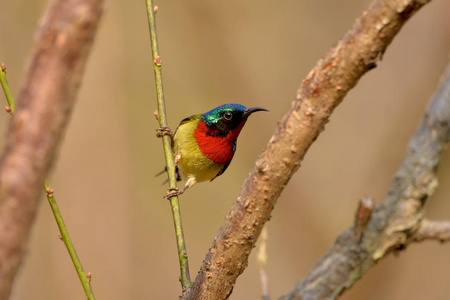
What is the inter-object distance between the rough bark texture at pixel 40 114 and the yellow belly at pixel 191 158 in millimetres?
3147

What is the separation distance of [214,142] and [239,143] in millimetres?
2623

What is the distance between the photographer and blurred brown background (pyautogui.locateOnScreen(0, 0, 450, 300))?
534 cm

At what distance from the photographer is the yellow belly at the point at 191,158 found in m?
4.34

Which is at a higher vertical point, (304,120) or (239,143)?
(239,143)

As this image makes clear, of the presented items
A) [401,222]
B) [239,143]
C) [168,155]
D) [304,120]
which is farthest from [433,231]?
[239,143]

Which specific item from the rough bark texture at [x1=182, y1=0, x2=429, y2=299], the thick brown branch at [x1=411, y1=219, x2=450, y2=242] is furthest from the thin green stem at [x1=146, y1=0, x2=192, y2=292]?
the thick brown branch at [x1=411, y1=219, x2=450, y2=242]

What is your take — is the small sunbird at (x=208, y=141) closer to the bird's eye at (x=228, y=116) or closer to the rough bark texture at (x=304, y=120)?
the bird's eye at (x=228, y=116)

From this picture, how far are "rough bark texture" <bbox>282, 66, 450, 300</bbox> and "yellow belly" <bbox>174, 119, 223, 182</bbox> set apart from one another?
222 centimetres

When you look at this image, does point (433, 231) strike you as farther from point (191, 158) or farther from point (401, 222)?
point (191, 158)

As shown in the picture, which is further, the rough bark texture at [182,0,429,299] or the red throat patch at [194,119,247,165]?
the red throat patch at [194,119,247,165]

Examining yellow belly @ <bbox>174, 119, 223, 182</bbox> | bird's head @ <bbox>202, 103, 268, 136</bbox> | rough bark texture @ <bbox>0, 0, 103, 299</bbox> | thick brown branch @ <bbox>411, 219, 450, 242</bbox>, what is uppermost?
bird's head @ <bbox>202, 103, 268, 136</bbox>

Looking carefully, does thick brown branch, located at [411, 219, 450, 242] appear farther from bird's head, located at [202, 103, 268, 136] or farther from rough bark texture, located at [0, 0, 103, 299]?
bird's head, located at [202, 103, 268, 136]

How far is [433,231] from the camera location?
2020 mm

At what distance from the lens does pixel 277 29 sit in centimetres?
760
